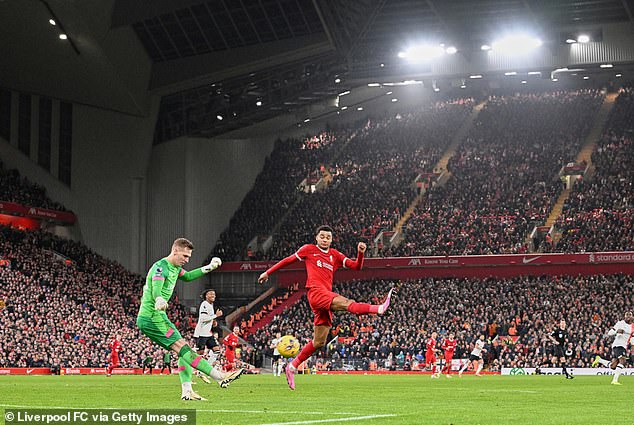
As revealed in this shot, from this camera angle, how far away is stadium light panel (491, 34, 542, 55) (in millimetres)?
57312

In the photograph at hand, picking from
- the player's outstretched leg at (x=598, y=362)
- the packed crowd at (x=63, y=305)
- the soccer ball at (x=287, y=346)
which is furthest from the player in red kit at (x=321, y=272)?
the packed crowd at (x=63, y=305)

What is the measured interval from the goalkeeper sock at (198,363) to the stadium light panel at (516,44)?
1779 inches

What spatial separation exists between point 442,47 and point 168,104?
18.6m

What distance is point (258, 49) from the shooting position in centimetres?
5822

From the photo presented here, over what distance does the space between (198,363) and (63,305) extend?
4102 cm

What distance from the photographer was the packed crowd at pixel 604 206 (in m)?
60.4

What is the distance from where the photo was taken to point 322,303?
60.2 feet

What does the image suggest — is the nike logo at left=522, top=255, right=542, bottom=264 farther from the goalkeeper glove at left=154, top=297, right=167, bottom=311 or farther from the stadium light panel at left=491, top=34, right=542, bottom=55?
the goalkeeper glove at left=154, top=297, right=167, bottom=311

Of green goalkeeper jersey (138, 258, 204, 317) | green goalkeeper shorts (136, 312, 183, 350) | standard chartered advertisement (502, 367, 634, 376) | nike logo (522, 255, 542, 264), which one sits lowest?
standard chartered advertisement (502, 367, 634, 376)

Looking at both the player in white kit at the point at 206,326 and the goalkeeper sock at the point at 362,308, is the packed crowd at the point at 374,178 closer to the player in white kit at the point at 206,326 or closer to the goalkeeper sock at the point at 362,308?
the player in white kit at the point at 206,326

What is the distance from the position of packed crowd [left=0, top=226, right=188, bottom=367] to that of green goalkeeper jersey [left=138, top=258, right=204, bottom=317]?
112 feet

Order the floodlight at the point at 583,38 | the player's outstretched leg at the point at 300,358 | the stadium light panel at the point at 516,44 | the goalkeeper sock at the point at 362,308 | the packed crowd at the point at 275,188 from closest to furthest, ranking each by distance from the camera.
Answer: the goalkeeper sock at the point at 362,308, the player's outstretched leg at the point at 300,358, the stadium light panel at the point at 516,44, the floodlight at the point at 583,38, the packed crowd at the point at 275,188

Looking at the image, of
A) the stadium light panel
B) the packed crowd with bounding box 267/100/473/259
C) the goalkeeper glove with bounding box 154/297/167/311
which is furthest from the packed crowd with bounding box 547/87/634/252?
the goalkeeper glove with bounding box 154/297/167/311

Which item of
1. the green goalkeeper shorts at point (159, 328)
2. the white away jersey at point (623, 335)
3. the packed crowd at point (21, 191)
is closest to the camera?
the green goalkeeper shorts at point (159, 328)
